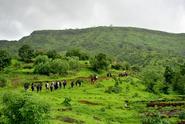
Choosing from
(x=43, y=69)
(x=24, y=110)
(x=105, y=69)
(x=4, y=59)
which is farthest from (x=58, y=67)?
(x=24, y=110)

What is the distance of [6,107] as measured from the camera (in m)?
40.8

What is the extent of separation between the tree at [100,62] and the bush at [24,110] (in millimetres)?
82998

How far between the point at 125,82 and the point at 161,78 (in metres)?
8.62

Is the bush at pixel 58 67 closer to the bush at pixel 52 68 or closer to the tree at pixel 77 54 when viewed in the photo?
the bush at pixel 52 68

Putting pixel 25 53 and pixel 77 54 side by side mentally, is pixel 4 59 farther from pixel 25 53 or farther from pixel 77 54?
pixel 77 54

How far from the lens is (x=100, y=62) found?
405 ft

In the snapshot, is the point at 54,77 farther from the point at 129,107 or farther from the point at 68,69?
the point at 129,107

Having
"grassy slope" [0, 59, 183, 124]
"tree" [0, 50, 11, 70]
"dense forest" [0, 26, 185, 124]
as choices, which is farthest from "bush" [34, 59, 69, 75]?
"tree" [0, 50, 11, 70]

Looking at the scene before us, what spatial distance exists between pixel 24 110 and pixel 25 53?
342 ft

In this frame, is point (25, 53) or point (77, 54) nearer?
point (25, 53)

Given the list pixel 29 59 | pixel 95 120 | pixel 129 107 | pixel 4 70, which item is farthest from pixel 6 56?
pixel 95 120

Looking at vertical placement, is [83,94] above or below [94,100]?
above

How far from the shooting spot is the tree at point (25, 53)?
142 m

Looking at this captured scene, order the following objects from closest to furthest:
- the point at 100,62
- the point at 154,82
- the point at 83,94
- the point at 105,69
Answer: the point at 83,94 → the point at 154,82 → the point at 100,62 → the point at 105,69
